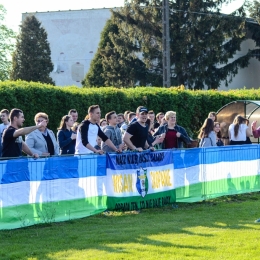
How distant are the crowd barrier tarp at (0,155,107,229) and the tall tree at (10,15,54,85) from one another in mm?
43918

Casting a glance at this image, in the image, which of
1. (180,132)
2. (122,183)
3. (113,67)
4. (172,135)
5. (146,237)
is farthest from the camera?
(113,67)

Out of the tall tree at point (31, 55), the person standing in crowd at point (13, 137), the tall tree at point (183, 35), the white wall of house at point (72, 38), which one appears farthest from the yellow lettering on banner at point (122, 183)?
the white wall of house at point (72, 38)

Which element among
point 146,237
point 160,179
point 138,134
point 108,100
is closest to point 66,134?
point 138,134

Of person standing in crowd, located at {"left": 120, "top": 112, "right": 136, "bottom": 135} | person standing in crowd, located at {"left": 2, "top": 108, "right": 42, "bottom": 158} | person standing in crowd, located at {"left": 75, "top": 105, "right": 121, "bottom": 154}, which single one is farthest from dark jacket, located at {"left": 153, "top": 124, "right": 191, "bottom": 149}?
person standing in crowd, located at {"left": 2, "top": 108, "right": 42, "bottom": 158}

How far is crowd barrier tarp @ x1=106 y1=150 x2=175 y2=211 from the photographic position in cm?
1277

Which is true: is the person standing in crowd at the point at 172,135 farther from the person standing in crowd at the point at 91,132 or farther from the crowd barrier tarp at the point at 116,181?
the person standing in crowd at the point at 91,132

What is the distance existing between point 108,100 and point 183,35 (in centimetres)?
2460

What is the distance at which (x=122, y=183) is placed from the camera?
12914 millimetres

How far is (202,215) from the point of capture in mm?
12594

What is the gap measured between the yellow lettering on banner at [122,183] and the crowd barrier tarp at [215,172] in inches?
61.7

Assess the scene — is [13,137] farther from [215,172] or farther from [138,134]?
[215,172]

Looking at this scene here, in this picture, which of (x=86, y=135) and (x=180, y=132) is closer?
(x=86, y=135)

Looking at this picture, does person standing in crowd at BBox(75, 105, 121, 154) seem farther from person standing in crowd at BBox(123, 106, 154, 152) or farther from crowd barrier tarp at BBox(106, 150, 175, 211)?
person standing in crowd at BBox(123, 106, 154, 152)

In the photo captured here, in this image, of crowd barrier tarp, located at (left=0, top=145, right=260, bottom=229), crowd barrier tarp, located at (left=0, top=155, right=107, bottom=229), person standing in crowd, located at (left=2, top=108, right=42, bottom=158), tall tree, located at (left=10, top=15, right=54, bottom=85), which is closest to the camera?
crowd barrier tarp, located at (left=0, top=155, right=107, bottom=229)
